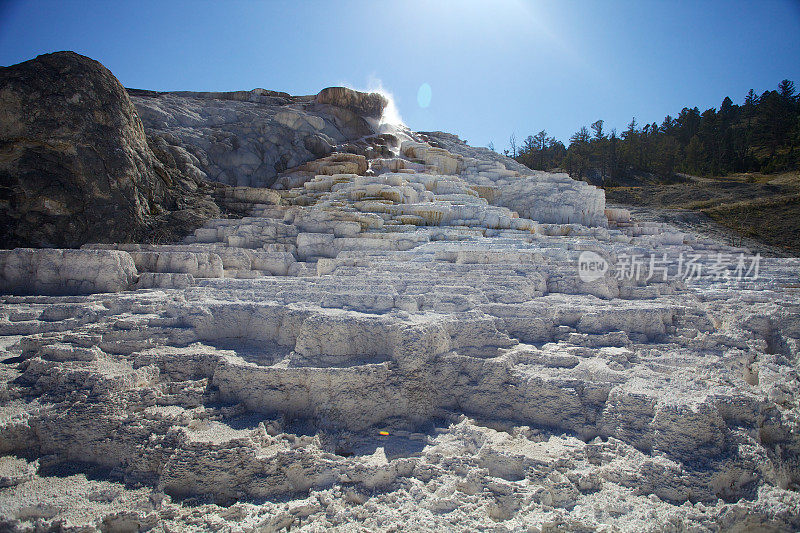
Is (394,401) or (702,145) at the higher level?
(702,145)

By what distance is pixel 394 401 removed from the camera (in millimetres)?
4465

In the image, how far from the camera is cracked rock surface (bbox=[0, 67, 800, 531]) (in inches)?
131

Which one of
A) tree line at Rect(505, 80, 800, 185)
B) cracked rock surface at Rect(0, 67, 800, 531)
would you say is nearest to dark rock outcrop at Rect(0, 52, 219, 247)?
cracked rock surface at Rect(0, 67, 800, 531)

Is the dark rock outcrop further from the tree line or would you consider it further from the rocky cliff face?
the tree line

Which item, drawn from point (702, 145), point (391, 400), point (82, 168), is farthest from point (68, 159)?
point (702, 145)

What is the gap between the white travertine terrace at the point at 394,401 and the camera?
131 inches

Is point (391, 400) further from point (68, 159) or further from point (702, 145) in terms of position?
point (702, 145)

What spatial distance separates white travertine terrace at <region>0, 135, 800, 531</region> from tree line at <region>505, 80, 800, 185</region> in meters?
23.4

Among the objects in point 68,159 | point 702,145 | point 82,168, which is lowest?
point 82,168

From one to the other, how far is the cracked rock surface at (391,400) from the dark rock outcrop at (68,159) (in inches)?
200

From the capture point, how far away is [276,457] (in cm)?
372

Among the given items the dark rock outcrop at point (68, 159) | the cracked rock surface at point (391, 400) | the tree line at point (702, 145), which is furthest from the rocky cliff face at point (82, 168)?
the tree line at point (702, 145)

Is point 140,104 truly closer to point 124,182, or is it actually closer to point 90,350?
point 124,182

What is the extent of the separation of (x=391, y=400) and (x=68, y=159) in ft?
34.2
